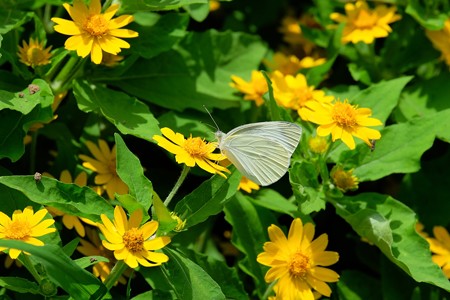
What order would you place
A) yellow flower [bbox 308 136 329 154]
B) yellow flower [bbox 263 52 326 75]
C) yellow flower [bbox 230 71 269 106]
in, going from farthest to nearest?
yellow flower [bbox 263 52 326 75]
yellow flower [bbox 230 71 269 106]
yellow flower [bbox 308 136 329 154]

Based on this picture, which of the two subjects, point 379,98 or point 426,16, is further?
point 426,16

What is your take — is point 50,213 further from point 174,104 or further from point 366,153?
point 366,153

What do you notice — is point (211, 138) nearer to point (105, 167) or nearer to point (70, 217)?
point (105, 167)

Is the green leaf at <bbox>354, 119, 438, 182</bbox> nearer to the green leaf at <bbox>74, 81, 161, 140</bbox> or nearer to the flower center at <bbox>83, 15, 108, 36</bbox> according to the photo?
the green leaf at <bbox>74, 81, 161, 140</bbox>

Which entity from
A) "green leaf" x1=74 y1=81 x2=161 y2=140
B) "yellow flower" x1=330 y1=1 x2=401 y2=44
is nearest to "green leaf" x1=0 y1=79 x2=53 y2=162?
"green leaf" x1=74 y1=81 x2=161 y2=140

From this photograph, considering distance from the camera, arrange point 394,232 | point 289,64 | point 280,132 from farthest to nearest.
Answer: point 289,64, point 394,232, point 280,132

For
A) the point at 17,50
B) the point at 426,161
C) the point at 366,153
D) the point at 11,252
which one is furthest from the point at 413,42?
the point at 11,252

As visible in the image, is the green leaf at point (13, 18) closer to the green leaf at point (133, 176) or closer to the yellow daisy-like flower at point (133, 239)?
the green leaf at point (133, 176)

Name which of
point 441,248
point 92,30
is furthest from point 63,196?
point 441,248

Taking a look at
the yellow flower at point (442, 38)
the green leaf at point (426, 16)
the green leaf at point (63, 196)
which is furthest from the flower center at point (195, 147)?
the yellow flower at point (442, 38)
